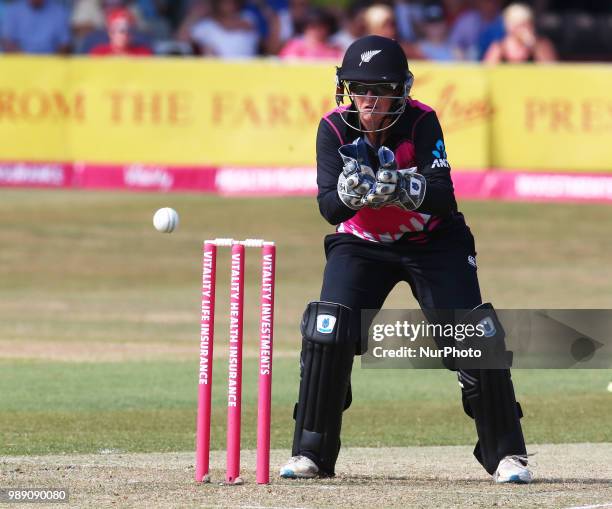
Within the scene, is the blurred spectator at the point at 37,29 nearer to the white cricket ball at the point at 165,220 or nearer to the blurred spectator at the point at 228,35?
the blurred spectator at the point at 228,35

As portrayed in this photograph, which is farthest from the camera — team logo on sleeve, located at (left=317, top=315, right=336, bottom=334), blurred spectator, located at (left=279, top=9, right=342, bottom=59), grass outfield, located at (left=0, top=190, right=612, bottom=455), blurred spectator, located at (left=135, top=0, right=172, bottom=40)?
blurred spectator, located at (left=135, top=0, right=172, bottom=40)

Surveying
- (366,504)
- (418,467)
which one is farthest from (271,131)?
(366,504)

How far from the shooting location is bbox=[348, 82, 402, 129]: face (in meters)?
6.68

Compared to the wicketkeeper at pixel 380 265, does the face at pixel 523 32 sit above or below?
above

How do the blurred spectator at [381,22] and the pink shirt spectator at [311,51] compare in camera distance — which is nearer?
the blurred spectator at [381,22]

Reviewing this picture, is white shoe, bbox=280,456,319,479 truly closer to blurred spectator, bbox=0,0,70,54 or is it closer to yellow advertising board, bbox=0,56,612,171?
yellow advertising board, bbox=0,56,612,171

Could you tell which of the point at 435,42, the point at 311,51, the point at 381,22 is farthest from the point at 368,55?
the point at 435,42

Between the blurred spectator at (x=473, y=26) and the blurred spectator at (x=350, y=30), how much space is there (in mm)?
1255

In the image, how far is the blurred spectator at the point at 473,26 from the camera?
1981cm

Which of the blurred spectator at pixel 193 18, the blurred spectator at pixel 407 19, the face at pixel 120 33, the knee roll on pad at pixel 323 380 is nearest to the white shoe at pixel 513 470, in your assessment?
the knee roll on pad at pixel 323 380

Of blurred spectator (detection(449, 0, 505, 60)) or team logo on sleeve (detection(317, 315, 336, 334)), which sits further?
blurred spectator (detection(449, 0, 505, 60))

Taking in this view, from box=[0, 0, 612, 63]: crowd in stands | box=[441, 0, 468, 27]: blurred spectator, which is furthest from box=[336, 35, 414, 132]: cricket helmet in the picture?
box=[441, 0, 468, 27]: blurred spectator

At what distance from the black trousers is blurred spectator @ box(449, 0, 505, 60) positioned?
1303 cm

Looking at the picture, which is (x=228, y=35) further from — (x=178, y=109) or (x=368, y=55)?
(x=368, y=55)
